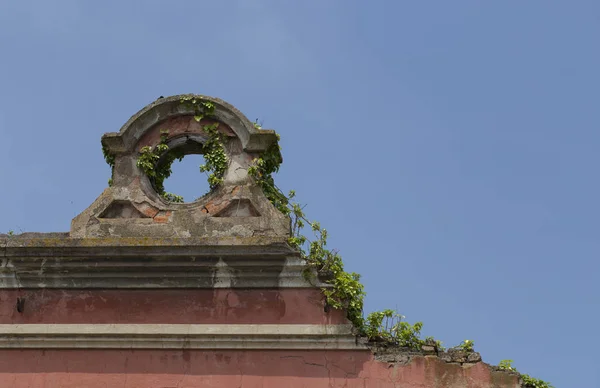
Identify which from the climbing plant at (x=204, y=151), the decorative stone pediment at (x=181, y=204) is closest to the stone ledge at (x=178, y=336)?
the decorative stone pediment at (x=181, y=204)

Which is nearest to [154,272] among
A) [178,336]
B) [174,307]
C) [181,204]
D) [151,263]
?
[151,263]

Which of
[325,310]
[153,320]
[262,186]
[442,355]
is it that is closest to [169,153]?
[262,186]

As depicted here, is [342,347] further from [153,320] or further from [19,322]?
[19,322]

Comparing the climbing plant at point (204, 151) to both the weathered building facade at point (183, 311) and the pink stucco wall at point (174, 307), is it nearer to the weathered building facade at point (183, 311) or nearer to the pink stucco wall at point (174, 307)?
the weathered building facade at point (183, 311)

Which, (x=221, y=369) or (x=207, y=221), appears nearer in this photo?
(x=221, y=369)

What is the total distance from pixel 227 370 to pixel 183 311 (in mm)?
845

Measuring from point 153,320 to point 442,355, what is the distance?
3.22 m

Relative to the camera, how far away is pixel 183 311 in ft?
33.6

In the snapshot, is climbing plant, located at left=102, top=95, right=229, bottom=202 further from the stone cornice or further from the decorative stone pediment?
the stone cornice

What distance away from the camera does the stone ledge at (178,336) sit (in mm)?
9969

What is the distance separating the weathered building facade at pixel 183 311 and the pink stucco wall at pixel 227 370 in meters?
0.01

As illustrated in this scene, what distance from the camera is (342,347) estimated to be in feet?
32.6

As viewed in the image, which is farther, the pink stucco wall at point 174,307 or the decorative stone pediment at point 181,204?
the decorative stone pediment at point 181,204

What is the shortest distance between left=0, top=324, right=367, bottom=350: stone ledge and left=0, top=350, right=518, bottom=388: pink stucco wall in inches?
3.1
